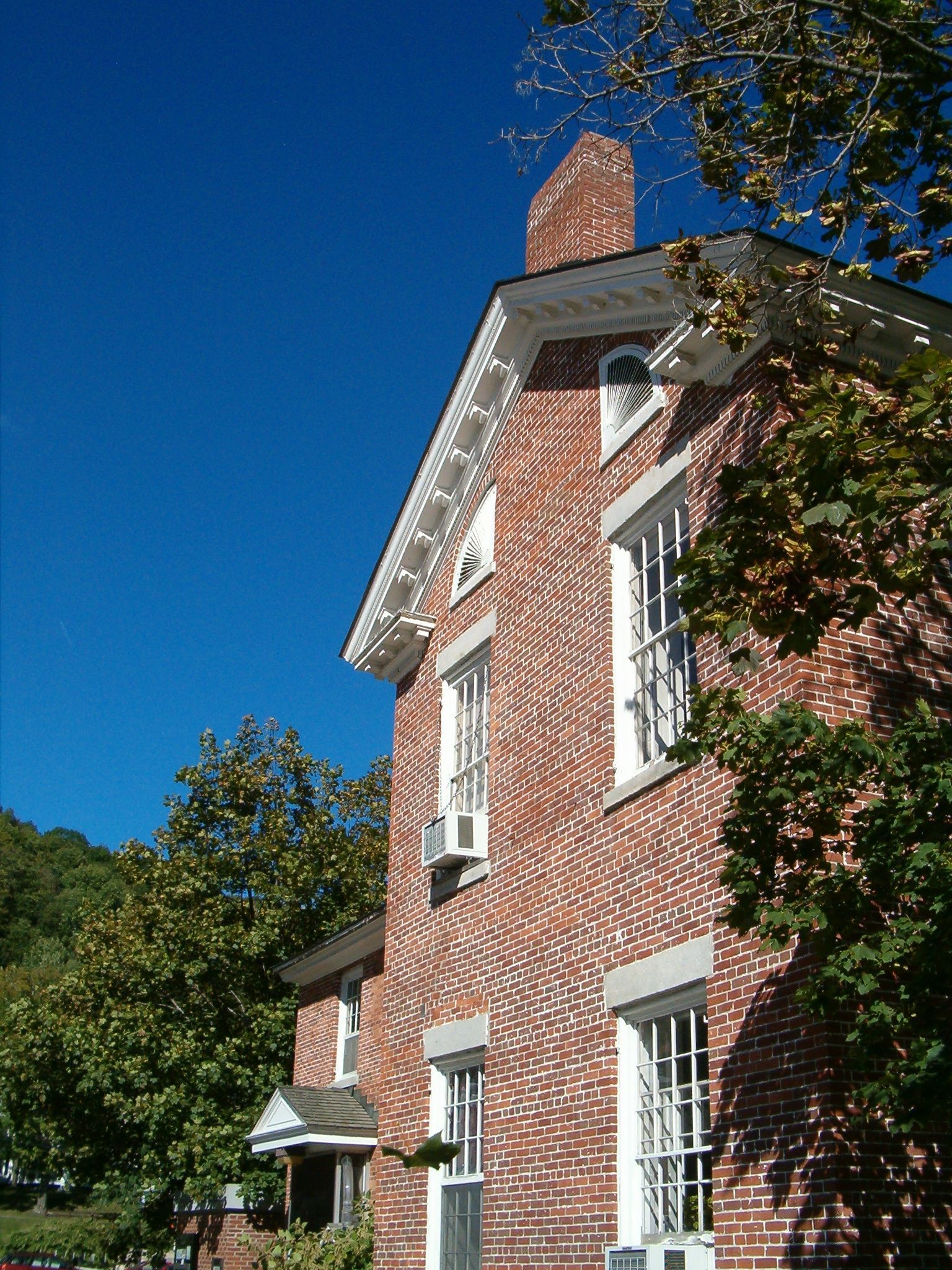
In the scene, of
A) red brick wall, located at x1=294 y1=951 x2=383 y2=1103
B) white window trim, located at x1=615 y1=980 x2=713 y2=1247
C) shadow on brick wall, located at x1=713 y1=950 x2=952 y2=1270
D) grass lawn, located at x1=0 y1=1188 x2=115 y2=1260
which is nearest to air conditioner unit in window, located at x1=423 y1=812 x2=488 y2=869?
white window trim, located at x1=615 y1=980 x2=713 y2=1247

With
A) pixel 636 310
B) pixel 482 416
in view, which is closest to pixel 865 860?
pixel 636 310

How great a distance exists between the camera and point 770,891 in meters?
7.21

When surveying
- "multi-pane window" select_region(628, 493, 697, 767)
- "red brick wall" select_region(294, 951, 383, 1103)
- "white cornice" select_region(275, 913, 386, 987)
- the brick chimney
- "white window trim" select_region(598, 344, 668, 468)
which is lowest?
"red brick wall" select_region(294, 951, 383, 1103)

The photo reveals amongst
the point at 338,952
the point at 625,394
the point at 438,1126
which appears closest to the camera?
the point at 625,394

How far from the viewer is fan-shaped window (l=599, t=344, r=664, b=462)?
1206 cm

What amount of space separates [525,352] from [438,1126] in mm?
8628

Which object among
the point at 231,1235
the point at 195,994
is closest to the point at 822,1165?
the point at 231,1235

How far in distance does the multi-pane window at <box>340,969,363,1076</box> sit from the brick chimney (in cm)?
1075

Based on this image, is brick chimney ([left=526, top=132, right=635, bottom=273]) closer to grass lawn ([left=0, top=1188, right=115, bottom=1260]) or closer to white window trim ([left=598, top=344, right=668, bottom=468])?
white window trim ([left=598, top=344, right=668, bottom=468])

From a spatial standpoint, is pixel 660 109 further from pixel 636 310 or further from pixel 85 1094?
pixel 85 1094

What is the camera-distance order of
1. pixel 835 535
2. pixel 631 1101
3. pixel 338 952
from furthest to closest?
pixel 338 952 → pixel 631 1101 → pixel 835 535

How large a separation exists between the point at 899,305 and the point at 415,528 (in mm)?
7917

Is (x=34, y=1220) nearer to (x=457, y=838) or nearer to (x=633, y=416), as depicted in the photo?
(x=457, y=838)

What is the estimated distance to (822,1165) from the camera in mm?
7844
